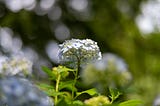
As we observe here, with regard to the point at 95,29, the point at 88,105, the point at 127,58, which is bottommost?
the point at 88,105

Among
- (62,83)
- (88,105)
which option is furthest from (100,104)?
(62,83)

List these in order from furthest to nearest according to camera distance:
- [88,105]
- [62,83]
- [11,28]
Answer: [11,28] < [62,83] < [88,105]

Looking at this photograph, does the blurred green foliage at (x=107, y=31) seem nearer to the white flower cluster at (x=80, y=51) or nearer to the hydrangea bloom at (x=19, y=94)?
the white flower cluster at (x=80, y=51)

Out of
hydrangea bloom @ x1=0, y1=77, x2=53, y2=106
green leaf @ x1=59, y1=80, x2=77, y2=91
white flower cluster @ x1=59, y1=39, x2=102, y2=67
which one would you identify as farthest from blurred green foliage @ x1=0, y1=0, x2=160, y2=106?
hydrangea bloom @ x1=0, y1=77, x2=53, y2=106

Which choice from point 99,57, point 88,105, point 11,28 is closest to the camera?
point 88,105

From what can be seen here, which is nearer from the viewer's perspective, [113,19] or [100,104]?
[100,104]

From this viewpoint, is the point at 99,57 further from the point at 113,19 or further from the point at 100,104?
the point at 113,19
